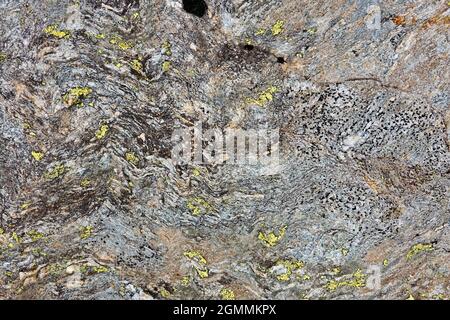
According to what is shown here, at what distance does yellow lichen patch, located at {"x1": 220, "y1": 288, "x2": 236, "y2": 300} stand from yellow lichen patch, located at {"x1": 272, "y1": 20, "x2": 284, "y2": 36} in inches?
234

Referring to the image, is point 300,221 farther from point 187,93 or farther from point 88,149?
point 88,149

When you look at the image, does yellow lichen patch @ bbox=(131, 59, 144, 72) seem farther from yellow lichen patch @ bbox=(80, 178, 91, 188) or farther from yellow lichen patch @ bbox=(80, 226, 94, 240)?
yellow lichen patch @ bbox=(80, 226, 94, 240)

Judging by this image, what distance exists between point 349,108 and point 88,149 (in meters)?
5.44

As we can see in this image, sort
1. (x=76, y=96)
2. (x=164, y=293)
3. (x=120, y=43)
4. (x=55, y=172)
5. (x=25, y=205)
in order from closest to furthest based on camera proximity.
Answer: (x=164, y=293) → (x=25, y=205) → (x=55, y=172) → (x=76, y=96) → (x=120, y=43)

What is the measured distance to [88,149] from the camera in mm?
10422

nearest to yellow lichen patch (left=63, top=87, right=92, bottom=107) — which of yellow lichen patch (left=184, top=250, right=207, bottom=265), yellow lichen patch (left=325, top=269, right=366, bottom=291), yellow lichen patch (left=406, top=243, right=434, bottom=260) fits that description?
yellow lichen patch (left=184, top=250, right=207, bottom=265)

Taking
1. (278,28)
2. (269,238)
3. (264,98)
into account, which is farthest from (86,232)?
(278,28)

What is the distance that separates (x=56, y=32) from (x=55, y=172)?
3.11 metres

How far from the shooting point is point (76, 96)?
10.8 m

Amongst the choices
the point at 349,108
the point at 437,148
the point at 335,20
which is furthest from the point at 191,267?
the point at 335,20

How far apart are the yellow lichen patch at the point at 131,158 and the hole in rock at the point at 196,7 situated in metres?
3.76

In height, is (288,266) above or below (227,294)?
above
